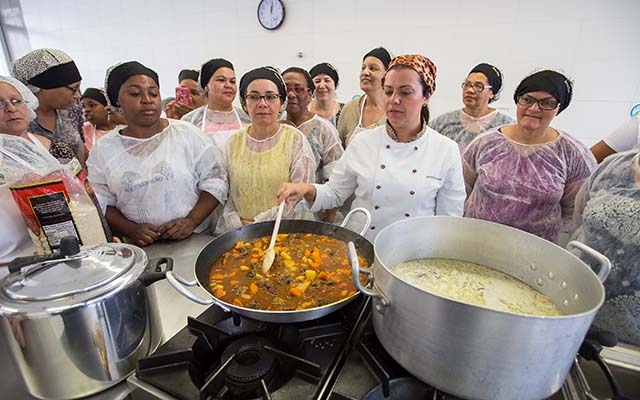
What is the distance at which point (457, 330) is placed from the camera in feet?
1.96

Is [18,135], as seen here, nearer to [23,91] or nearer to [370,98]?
[23,91]

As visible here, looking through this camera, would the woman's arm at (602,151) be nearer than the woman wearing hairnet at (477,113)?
Yes

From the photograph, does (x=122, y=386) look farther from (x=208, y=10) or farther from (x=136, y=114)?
(x=208, y=10)

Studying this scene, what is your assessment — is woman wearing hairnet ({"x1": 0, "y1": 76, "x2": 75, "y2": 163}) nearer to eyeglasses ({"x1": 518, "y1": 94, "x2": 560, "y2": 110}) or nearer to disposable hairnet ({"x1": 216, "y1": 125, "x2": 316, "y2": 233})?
disposable hairnet ({"x1": 216, "y1": 125, "x2": 316, "y2": 233})

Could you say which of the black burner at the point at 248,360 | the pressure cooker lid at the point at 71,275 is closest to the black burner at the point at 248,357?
the black burner at the point at 248,360

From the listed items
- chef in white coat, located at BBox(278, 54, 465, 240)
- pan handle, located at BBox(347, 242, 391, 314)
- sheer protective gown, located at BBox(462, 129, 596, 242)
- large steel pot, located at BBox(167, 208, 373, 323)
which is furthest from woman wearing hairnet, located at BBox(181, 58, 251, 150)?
pan handle, located at BBox(347, 242, 391, 314)

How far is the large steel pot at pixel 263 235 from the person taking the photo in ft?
2.68

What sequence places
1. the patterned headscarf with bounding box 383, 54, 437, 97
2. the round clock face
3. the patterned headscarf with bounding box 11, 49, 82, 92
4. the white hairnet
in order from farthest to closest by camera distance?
the round clock face → the patterned headscarf with bounding box 11, 49, 82, 92 → the white hairnet → the patterned headscarf with bounding box 383, 54, 437, 97

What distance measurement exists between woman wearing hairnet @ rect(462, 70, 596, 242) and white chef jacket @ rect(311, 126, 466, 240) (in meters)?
0.43

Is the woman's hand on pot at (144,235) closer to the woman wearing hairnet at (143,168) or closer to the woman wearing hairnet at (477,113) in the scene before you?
the woman wearing hairnet at (143,168)

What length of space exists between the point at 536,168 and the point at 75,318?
2.07 meters

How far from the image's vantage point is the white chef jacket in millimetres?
1548

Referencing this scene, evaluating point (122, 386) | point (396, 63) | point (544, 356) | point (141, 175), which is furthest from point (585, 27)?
point (122, 386)

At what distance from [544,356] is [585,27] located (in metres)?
3.41
